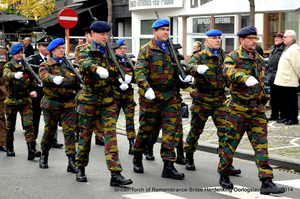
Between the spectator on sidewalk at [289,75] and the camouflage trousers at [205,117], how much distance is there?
169 inches

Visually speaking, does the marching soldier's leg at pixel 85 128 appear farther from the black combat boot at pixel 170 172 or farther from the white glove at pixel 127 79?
the black combat boot at pixel 170 172

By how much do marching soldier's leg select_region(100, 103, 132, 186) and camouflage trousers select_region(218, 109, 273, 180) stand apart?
4.01 ft

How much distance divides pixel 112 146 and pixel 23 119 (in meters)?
2.61

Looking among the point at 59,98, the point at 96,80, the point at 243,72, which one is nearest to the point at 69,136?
the point at 59,98

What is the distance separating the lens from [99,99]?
20.7 ft

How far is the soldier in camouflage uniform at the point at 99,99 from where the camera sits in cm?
618

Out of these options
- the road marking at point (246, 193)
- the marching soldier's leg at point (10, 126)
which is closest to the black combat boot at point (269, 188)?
the road marking at point (246, 193)

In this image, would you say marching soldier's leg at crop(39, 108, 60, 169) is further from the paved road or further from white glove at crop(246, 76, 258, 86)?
white glove at crop(246, 76, 258, 86)

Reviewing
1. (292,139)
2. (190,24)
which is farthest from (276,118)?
(190,24)

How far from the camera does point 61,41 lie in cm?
722

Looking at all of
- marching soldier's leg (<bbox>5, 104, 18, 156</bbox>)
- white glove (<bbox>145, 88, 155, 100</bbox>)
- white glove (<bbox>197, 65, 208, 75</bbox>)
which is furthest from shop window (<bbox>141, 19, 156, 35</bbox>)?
white glove (<bbox>145, 88, 155, 100</bbox>)

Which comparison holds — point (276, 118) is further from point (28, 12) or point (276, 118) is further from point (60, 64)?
point (28, 12)

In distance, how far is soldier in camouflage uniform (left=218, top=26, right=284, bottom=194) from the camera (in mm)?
5930

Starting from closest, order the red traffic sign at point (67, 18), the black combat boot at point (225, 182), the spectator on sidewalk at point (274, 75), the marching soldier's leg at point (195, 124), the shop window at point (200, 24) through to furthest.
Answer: the black combat boot at point (225, 182) → the marching soldier's leg at point (195, 124) → the spectator on sidewalk at point (274, 75) → the red traffic sign at point (67, 18) → the shop window at point (200, 24)
